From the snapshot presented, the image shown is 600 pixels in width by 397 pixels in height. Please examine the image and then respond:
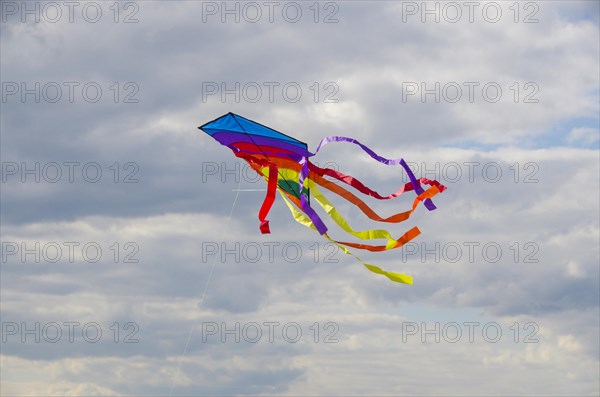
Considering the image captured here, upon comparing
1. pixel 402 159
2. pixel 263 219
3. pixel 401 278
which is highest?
pixel 402 159

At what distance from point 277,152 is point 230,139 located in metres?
2.19

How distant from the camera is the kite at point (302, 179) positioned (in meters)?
31.5

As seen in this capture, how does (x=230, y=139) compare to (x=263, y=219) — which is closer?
(x=263, y=219)

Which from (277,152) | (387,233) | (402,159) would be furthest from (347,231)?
(277,152)

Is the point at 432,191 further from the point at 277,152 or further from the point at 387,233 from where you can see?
the point at 277,152

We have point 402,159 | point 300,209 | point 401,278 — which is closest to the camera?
point 401,278

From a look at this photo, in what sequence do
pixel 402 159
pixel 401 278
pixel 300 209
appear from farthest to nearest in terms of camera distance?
pixel 300 209
pixel 402 159
pixel 401 278

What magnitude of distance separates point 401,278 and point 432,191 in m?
4.15

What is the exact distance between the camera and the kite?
103 feet

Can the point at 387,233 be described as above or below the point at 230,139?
below

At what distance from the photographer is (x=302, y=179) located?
3347 centimetres

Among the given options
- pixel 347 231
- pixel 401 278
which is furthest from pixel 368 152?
pixel 401 278

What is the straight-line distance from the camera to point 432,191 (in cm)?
3238

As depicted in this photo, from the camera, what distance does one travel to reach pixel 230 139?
3597 centimetres
